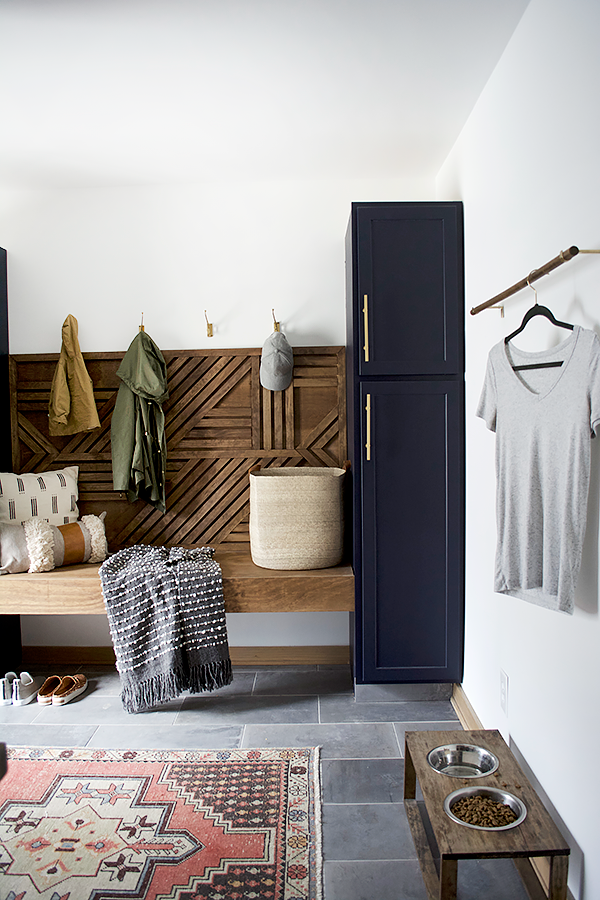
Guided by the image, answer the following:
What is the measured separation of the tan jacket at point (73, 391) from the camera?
342 centimetres

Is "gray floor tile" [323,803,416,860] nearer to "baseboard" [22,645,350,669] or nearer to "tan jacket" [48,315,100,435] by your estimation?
"baseboard" [22,645,350,669]

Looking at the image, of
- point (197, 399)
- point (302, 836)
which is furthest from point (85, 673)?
point (302, 836)

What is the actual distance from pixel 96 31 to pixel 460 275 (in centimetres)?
173

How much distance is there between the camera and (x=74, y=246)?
139 inches

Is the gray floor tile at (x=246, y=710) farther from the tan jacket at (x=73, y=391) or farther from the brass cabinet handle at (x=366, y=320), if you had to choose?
the brass cabinet handle at (x=366, y=320)

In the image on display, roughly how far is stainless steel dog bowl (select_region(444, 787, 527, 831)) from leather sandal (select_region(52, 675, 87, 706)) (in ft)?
A: 6.69

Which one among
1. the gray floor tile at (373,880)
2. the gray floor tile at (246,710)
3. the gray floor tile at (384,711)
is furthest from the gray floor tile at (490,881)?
the gray floor tile at (246,710)

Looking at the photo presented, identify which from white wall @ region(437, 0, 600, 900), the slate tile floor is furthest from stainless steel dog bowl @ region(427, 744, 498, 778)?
the slate tile floor

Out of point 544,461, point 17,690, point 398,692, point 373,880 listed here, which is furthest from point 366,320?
point 17,690

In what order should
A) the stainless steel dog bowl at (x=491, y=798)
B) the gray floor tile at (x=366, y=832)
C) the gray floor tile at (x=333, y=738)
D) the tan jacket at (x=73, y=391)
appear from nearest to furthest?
the stainless steel dog bowl at (x=491, y=798)
the gray floor tile at (x=366, y=832)
the gray floor tile at (x=333, y=738)
the tan jacket at (x=73, y=391)

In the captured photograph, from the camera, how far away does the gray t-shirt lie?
5.06ft

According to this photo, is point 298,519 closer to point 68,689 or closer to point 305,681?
point 305,681

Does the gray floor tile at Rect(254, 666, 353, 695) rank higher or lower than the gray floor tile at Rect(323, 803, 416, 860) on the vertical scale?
higher

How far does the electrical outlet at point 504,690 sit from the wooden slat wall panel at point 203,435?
5.03 feet
